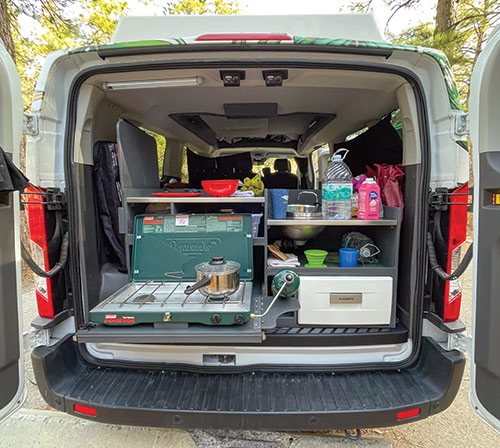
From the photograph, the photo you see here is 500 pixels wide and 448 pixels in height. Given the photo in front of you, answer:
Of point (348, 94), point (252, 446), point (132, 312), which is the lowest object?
point (252, 446)

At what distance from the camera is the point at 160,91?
6.65ft

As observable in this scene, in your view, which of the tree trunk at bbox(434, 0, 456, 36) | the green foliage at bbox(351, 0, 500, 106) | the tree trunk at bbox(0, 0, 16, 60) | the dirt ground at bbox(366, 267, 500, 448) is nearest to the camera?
the dirt ground at bbox(366, 267, 500, 448)

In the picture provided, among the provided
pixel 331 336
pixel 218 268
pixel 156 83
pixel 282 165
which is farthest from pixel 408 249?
pixel 282 165

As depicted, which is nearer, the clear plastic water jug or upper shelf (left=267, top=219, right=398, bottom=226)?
upper shelf (left=267, top=219, right=398, bottom=226)

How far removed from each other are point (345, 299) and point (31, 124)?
1759mm

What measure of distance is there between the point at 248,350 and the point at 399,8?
7045mm

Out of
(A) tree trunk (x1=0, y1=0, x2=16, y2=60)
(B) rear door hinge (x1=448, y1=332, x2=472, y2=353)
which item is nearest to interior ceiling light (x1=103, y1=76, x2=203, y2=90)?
(B) rear door hinge (x1=448, y1=332, x2=472, y2=353)

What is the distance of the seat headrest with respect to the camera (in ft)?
13.4

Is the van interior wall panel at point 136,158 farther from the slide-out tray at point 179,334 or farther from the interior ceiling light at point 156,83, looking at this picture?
the slide-out tray at point 179,334

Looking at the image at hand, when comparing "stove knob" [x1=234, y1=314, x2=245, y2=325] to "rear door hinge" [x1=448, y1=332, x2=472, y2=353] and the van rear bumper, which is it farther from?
"rear door hinge" [x1=448, y1=332, x2=472, y2=353]

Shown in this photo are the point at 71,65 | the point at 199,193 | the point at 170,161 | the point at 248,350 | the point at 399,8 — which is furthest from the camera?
the point at 399,8

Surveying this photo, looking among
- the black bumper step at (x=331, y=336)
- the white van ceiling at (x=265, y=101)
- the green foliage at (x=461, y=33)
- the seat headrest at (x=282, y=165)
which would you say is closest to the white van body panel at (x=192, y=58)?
the white van ceiling at (x=265, y=101)

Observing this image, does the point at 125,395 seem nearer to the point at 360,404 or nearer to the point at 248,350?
the point at 248,350

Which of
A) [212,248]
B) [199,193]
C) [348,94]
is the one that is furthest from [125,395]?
[348,94]
